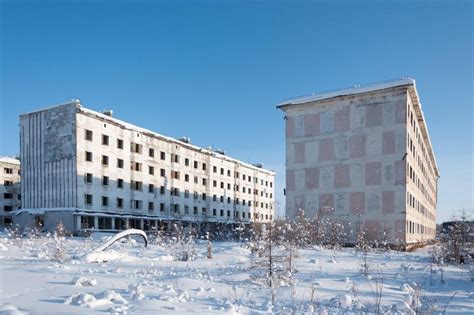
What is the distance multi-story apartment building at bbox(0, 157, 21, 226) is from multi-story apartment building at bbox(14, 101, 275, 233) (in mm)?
19731

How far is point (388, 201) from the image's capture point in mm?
24953

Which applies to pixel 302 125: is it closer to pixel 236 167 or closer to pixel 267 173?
pixel 236 167

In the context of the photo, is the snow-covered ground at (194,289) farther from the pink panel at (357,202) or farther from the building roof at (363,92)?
the building roof at (363,92)

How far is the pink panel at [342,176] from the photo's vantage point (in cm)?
2662

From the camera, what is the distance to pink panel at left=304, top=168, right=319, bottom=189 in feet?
91.2

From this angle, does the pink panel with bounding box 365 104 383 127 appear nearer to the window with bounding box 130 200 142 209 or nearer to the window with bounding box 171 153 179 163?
the window with bounding box 130 200 142 209

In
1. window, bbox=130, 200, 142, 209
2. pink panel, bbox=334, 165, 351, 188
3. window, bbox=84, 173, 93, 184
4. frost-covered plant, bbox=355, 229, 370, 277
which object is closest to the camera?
frost-covered plant, bbox=355, 229, 370, 277

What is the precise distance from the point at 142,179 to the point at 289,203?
58.1 feet

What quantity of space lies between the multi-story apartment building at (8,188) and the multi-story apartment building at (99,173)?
19731 mm

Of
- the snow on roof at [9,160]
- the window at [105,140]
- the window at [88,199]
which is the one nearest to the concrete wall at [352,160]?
the window at [105,140]

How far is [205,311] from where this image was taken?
527 cm

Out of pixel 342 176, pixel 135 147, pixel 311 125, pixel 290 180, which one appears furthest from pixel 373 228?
pixel 135 147

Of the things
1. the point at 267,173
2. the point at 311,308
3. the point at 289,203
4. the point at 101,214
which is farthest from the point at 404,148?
the point at 267,173

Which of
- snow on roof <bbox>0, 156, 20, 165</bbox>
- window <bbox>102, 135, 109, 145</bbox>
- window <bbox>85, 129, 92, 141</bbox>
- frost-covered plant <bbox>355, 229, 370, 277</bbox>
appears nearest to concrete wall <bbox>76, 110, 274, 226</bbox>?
window <bbox>85, 129, 92, 141</bbox>
